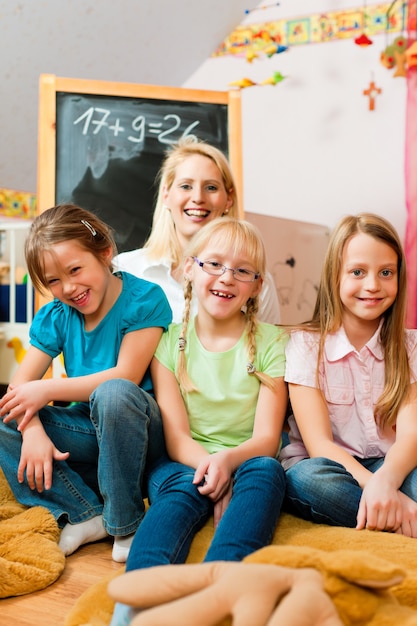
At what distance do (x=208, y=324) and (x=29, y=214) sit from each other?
1938 mm

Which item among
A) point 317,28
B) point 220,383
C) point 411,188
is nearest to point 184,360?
point 220,383

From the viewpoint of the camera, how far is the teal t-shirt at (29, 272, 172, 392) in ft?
4.58

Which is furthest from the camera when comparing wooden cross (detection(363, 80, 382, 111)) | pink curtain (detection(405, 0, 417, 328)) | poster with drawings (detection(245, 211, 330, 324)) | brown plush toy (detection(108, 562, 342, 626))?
wooden cross (detection(363, 80, 382, 111))

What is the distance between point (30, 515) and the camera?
49.7 inches

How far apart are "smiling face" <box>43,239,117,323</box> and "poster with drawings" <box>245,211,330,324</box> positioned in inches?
46.8

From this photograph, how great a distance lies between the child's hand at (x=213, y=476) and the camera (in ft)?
3.72

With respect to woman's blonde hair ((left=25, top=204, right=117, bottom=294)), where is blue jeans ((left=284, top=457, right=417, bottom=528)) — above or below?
below

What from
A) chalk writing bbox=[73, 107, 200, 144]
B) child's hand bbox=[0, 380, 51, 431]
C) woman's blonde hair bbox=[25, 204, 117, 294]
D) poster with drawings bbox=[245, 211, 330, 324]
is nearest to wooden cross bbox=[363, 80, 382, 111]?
poster with drawings bbox=[245, 211, 330, 324]

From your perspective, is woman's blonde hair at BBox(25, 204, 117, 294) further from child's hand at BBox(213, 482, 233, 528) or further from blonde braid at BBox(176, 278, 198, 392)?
child's hand at BBox(213, 482, 233, 528)

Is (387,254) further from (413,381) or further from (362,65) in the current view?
(362,65)

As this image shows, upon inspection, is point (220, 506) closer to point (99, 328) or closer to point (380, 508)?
point (380, 508)

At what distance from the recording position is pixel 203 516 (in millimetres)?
1142

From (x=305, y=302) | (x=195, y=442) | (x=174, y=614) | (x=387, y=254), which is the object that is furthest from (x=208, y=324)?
(x=305, y=302)

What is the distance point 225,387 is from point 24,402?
1.27ft
